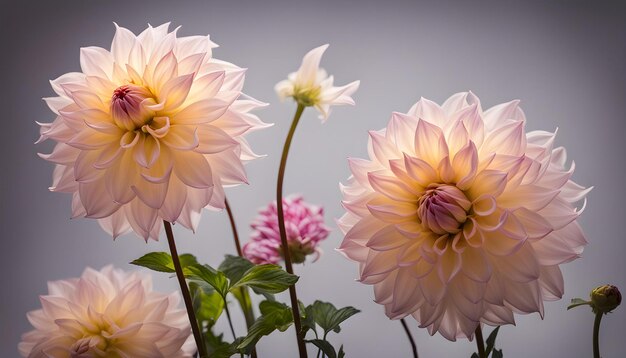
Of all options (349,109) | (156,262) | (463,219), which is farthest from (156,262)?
(349,109)

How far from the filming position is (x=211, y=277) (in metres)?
0.79

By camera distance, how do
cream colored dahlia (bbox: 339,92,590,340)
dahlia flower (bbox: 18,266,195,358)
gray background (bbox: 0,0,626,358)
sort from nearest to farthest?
1. cream colored dahlia (bbox: 339,92,590,340)
2. dahlia flower (bbox: 18,266,195,358)
3. gray background (bbox: 0,0,626,358)

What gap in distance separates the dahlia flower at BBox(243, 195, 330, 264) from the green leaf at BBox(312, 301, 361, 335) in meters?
0.11

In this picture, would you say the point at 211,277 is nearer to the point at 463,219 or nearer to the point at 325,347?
the point at 325,347

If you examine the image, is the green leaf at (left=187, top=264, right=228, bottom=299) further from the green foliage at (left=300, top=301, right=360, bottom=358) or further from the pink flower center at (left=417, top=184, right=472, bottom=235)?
the pink flower center at (left=417, top=184, right=472, bottom=235)

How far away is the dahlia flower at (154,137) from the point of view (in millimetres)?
680

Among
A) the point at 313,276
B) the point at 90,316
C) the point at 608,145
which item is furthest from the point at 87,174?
the point at 608,145

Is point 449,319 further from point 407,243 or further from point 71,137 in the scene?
point 71,137

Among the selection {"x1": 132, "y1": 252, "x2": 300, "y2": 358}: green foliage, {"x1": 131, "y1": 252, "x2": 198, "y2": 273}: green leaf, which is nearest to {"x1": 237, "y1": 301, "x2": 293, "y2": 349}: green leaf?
{"x1": 132, "y1": 252, "x2": 300, "y2": 358}: green foliage

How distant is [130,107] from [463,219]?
1.10ft

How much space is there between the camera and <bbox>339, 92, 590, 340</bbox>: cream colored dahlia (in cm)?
65

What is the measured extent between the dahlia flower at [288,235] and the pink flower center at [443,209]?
302 millimetres

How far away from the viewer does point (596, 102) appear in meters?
1.34

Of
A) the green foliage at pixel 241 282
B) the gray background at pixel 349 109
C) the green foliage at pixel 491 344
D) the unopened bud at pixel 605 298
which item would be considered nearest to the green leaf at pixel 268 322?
the green foliage at pixel 241 282
